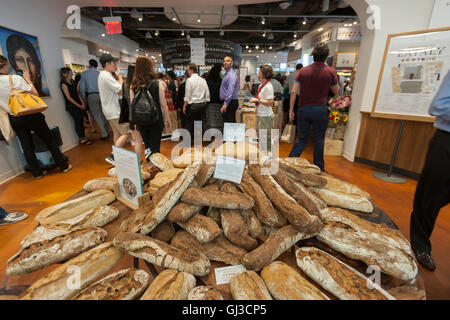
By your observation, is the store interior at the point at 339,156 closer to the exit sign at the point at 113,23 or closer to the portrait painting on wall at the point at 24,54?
the portrait painting on wall at the point at 24,54

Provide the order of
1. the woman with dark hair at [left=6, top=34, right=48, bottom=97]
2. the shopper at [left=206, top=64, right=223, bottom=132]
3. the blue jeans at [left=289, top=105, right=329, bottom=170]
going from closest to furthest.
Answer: the blue jeans at [left=289, top=105, right=329, bottom=170] → the woman with dark hair at [left=6, top=34, right=48, bottom=97] → the shopper at [left=206, top=64, right=223, bottom=132]

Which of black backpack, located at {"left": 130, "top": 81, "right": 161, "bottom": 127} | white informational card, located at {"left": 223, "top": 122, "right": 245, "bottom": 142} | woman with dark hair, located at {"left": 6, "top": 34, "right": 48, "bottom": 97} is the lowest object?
white informational card, located at {"left": 223, "top": 122, "right": 245, "bottom": 142}

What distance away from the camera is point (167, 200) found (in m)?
0.98

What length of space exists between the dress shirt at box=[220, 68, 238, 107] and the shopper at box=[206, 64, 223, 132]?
21 cm

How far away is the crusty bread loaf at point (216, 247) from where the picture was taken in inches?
34.3

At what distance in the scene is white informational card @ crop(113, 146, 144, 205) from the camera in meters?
1.20

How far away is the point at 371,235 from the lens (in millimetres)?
925

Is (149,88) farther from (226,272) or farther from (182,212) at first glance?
(226,272)

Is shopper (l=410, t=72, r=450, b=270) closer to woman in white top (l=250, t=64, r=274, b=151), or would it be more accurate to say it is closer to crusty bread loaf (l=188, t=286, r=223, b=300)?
crusty bread loaf (l=188, t=286, r=223, b=300)

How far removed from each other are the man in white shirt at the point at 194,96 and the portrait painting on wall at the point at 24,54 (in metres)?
2.76

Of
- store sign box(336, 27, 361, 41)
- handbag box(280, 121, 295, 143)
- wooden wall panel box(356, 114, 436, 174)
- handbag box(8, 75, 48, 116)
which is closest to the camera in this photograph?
handbag box(8, 75, 48, 116)

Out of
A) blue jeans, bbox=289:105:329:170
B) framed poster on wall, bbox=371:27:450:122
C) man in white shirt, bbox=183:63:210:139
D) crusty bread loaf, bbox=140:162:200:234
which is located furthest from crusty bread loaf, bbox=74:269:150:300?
man in white shirt, bbox=183:63:210:139

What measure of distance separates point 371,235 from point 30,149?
13.8 ft

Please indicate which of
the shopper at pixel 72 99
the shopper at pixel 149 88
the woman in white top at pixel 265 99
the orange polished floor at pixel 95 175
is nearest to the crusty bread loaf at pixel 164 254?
the orange polished floor at pixel 95 175
